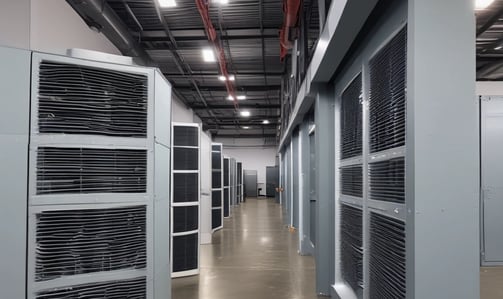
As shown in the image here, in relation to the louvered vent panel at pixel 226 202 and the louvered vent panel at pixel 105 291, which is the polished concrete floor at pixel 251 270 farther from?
the louvered vent panel at pixel 226 202

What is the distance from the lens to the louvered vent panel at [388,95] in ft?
6.44

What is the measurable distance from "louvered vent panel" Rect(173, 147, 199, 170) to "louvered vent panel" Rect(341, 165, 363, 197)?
2377 mm

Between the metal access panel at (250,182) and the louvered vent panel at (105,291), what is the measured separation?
19.9 metres

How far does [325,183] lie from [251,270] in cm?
214

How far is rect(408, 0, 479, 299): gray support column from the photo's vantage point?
1.61m

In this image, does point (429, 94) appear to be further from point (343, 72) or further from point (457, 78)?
point (343, 72)

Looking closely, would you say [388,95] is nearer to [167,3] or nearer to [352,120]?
[352,120]

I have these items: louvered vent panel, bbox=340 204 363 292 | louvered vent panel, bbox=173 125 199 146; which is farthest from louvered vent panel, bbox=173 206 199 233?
louvered vent panel, bbox=340 204 363 292

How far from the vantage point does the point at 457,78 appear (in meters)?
1.66

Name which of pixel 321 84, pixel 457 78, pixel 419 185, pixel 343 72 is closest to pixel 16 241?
pixel 419 185

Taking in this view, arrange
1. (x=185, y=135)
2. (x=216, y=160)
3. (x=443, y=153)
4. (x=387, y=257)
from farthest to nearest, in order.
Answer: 1. (x=216, y=160)
2. (x=185, y=135)
3. (x=387, y=257)
4. (x=443, y=153)

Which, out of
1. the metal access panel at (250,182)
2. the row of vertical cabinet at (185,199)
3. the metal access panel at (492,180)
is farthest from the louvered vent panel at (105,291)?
the metal access panel at (250,182)

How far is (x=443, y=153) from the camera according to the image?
1644 mm

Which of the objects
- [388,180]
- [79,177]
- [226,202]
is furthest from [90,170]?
[226,202]
